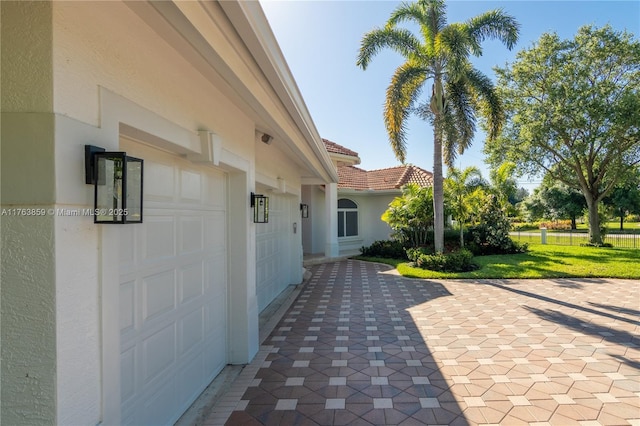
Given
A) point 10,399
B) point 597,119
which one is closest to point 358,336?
point 10,399

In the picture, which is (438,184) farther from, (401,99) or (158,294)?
(158,294)

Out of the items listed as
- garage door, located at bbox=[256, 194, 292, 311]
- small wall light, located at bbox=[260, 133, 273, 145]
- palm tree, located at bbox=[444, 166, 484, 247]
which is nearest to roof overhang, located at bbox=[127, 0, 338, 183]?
small wall light, located at bbox=[260, 133, 273, 145]

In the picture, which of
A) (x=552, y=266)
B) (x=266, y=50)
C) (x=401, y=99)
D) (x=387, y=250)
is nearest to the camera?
(x=266, y=50)

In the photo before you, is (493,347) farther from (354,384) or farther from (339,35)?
(339,35)

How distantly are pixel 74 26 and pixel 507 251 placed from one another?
61.8 ft

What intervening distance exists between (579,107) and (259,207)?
1917 centimetres

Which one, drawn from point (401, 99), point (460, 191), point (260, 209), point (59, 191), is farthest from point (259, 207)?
point (460, 191)

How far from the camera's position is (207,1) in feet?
7.22

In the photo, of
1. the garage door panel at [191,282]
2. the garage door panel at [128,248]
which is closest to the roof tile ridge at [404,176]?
the garage door panel at [191,282]

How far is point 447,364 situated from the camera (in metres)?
4.82

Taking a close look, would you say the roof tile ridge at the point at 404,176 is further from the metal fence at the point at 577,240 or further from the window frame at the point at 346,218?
the metal fence at the point at 577,240

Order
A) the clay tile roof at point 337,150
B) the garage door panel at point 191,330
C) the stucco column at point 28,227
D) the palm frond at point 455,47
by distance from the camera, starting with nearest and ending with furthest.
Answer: the stucco column at point 28,227
the garage door panel at point 191,330
the palm frond at point 455,47
the clay tile roof at point 337,150

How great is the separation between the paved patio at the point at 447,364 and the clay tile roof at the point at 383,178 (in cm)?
1054

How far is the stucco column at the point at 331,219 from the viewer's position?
15633 mm
